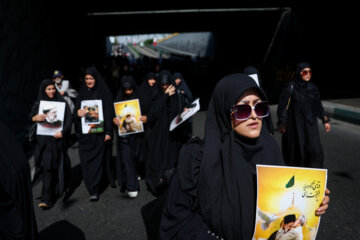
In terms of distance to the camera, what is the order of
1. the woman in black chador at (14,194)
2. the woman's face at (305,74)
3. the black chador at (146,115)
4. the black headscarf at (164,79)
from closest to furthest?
1. the woman in black chador at (14,194)
2. the woman's face at (305,74)
3. the black headscarf at (164,79)
4. the black chador at (146,115)

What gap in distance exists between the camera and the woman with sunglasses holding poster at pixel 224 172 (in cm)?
158

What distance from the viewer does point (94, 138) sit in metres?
4.56

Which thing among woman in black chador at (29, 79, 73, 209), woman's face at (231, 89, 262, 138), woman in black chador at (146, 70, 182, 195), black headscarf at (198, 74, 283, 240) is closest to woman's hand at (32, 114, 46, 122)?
woman in black chador at (29, 79, 73, 209)

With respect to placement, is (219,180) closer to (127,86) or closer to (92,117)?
(92,117)

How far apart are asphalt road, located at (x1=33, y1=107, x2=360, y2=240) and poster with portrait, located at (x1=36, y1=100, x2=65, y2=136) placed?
1.11 meters

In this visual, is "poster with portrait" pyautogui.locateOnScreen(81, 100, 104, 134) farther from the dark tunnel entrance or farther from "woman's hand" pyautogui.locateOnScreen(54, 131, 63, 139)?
the dark tunnel entrance

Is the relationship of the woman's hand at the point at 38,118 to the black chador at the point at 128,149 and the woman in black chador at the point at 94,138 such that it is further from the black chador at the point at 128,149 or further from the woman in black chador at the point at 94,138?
the black chador at the point at 128,149

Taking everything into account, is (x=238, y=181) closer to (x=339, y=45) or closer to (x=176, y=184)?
(x=176, y=184)

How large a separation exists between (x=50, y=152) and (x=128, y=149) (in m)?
1.15

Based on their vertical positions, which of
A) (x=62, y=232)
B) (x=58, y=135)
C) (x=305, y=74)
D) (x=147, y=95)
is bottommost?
(x=62, y=232)

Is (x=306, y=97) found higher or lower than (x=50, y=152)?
higher

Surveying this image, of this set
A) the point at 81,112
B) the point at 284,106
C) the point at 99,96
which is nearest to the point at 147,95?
the point at 99,96

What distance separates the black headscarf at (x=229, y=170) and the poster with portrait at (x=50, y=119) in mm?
3092

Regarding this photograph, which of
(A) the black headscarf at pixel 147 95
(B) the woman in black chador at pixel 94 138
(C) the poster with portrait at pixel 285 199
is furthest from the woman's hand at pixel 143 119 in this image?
(C) the poster with portrait at pixel 285 199
